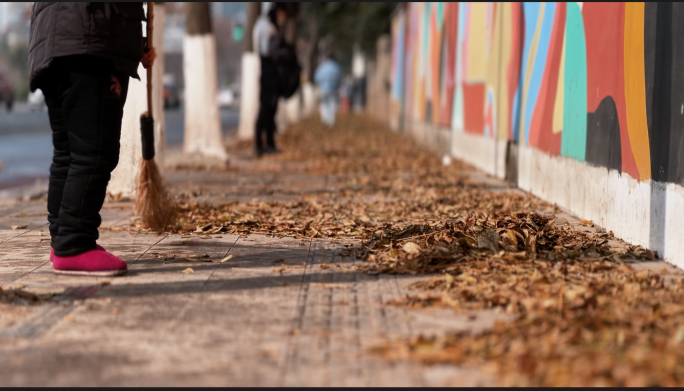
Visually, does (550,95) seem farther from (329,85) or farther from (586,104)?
(329,85)

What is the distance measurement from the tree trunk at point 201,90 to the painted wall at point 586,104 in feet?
12.1

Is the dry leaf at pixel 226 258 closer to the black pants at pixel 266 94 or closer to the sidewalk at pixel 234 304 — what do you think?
the sidewalk at pixel 234 304

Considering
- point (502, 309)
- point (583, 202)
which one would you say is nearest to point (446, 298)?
point (502, 309)

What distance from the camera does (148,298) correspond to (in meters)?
4.62

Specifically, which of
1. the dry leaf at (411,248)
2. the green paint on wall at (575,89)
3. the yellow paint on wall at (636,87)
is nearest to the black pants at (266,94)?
the green paint on wall at (575,89)

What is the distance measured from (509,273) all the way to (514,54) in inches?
259

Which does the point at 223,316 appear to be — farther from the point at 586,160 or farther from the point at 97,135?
the point at 586,160

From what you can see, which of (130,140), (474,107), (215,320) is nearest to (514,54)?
(474,107)

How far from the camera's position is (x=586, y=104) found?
7.66 meters

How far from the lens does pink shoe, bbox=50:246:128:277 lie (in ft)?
16.9

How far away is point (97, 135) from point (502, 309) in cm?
224

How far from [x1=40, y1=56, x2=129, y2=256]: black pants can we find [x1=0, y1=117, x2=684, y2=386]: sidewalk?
26 cm

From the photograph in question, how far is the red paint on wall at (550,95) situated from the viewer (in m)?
8.84

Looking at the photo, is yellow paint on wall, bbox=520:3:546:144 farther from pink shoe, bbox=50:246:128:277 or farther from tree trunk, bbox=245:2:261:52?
tree trunk, bbox=245:2:261:52
